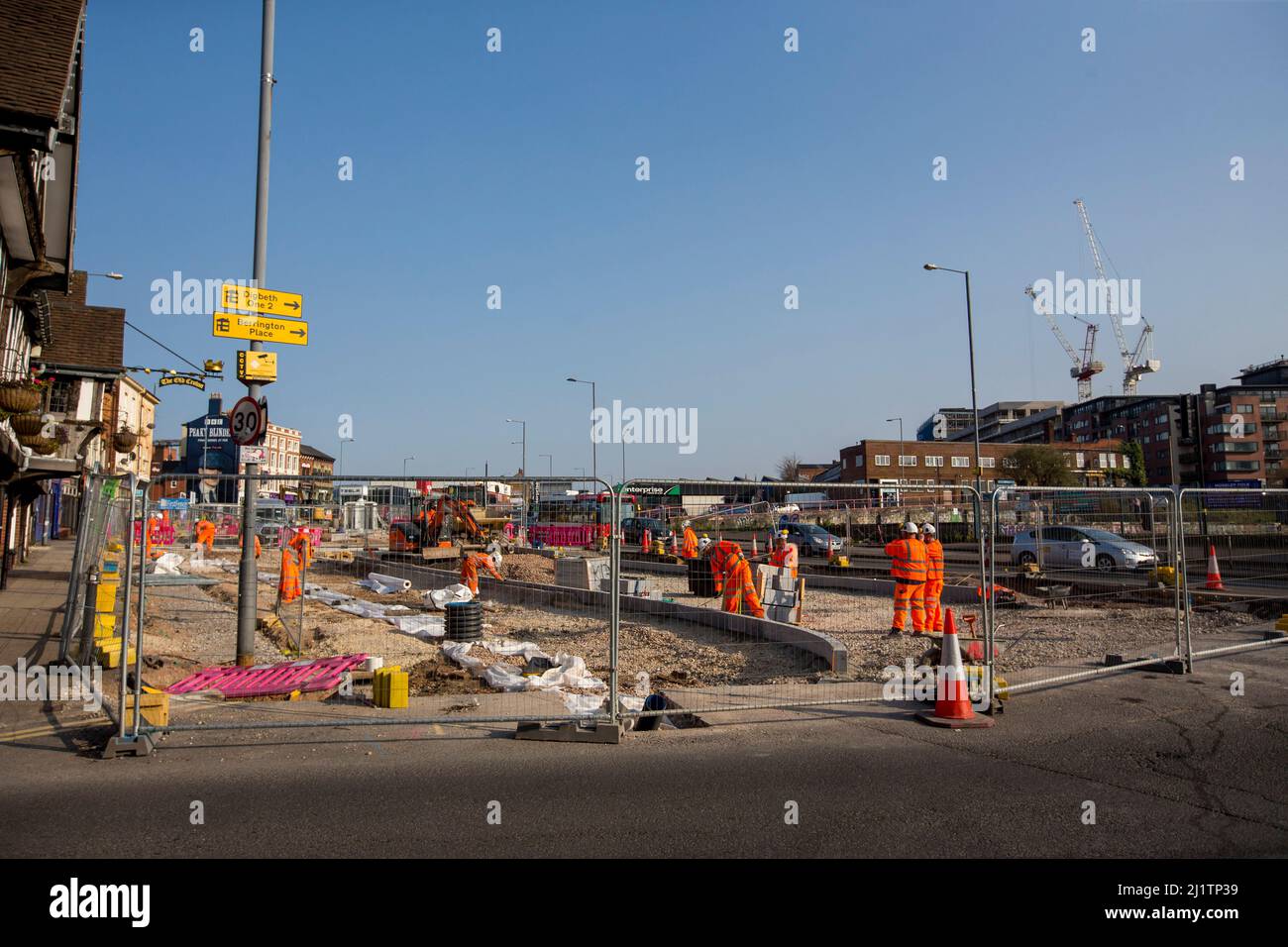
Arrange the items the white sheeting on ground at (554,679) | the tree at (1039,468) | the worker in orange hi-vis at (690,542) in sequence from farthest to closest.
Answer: the tree at (1039,468) → the worker in orange hi-vis at (690,542) → the white sheeting on ground at (554,679)

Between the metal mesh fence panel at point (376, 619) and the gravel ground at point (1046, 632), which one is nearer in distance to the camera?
the metal mesh fence panel at point (376, 619)

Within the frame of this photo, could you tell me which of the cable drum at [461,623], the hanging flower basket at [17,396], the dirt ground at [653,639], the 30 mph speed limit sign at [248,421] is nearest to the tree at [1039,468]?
the dirt ground at [653,639]

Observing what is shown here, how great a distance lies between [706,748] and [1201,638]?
8887 millimetres

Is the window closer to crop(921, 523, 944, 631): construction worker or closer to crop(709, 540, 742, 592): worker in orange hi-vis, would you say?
crop(709, 540, 742, 592): worker in orange hi-vis

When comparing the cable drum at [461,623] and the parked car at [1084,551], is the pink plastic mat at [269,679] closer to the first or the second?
the cable drum at [461,623]

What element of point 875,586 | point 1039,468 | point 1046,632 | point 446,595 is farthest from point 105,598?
point 1039,468

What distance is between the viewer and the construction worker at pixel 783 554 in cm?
1157

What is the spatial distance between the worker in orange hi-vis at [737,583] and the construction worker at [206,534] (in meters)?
7.57

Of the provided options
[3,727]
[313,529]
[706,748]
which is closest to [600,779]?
[706,748]

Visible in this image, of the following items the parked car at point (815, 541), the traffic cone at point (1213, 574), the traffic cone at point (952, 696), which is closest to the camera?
the traffic cone at point (952, 696)

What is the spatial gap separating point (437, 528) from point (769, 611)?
611 inches
